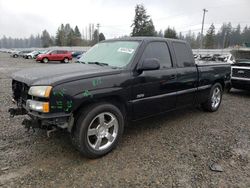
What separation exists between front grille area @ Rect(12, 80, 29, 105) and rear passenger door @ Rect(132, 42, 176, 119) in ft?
5.51

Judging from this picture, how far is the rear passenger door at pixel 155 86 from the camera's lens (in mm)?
3723

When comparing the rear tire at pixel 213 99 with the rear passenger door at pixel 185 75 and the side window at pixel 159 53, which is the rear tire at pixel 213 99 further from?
the side window at pixel 159 53

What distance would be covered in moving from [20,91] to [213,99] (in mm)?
4855

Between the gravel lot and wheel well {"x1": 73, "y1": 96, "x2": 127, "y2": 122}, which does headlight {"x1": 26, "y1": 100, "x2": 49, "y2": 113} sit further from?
the gravel lot

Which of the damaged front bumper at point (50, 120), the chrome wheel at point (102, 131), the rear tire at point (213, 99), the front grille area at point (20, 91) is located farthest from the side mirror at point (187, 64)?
the front grille area at point (20, 91)

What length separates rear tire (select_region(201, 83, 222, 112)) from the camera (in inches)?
227

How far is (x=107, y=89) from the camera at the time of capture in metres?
3.23

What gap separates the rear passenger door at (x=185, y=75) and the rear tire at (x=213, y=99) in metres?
0.92

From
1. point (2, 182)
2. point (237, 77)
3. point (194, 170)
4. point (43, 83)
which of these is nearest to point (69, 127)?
point (43, 83)

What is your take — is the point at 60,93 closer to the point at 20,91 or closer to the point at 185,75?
the point at 20,91

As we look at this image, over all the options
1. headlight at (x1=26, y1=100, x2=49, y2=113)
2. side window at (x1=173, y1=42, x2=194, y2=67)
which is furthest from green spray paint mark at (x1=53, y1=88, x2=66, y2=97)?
side window at (x1=173, y1=42, x2=194, y2=67)

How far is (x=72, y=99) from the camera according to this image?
2879mm

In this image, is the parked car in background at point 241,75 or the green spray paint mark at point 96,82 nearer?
the green spray paint mark at point 96,82

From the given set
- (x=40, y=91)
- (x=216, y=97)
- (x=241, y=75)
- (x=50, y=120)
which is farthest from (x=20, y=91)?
(x=241, y=75)
